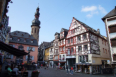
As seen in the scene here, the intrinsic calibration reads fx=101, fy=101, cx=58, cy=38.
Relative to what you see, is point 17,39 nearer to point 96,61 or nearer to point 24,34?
point 24,34

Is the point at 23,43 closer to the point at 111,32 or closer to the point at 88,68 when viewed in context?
the point at 88,68

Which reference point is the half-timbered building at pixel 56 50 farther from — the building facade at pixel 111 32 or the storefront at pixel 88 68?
the building facade at pixel 111 32

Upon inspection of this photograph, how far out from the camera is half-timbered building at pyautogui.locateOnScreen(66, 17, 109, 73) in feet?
85.4

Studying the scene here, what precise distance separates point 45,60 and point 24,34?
16.7m

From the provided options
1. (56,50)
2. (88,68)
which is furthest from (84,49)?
(56,50)

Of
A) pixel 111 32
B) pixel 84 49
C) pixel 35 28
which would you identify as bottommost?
pixel 84 49

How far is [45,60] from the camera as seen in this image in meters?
51.8

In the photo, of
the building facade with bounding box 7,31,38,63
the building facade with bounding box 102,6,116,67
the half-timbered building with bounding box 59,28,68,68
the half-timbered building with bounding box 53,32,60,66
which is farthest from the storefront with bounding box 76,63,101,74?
the building facade with bounding box 7,31,38,63

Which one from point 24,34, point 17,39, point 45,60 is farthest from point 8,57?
point 45,60

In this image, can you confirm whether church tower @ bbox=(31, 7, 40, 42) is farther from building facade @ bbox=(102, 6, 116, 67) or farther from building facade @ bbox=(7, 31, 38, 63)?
building facade @ bbox=(102, 6, 116, 67)

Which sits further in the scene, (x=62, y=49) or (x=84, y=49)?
(x=62, y=49)

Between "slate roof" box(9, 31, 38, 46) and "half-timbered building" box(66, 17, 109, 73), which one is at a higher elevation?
"slate roof" box(9, 31, 38, 46)

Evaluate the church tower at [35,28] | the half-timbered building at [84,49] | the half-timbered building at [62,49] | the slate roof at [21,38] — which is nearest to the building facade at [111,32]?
the half-timbered building at [84,49]

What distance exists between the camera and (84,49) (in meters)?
27.5
